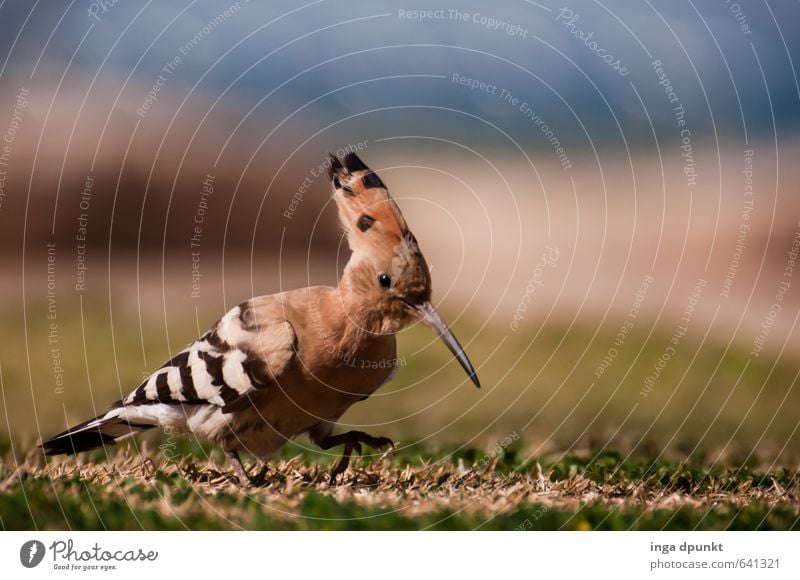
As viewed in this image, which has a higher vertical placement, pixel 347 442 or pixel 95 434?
pixel 95 434

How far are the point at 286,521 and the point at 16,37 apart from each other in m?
2.34

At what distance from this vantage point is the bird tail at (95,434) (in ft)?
13.1

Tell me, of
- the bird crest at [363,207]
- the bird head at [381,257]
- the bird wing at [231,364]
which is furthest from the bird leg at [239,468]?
the bird crest at [363,207]

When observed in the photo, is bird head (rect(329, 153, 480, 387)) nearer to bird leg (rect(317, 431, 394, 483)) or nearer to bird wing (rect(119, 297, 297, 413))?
bird wing (rect(119, 297, 297, 413))

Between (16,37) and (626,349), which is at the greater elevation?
(16,37)

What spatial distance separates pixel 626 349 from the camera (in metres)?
5.76

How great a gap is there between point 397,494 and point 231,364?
2.51 feet

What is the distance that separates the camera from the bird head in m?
3.73

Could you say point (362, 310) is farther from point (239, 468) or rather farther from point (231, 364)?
point (239, 468)

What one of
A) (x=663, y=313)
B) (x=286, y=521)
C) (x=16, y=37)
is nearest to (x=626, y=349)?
(x=663, y=313)

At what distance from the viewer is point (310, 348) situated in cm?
374

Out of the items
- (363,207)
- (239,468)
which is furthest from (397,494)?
(363,207)

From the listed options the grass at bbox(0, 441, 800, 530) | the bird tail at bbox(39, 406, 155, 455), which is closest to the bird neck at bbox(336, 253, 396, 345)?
the grass at bbox(0, 441, 800, 530)
